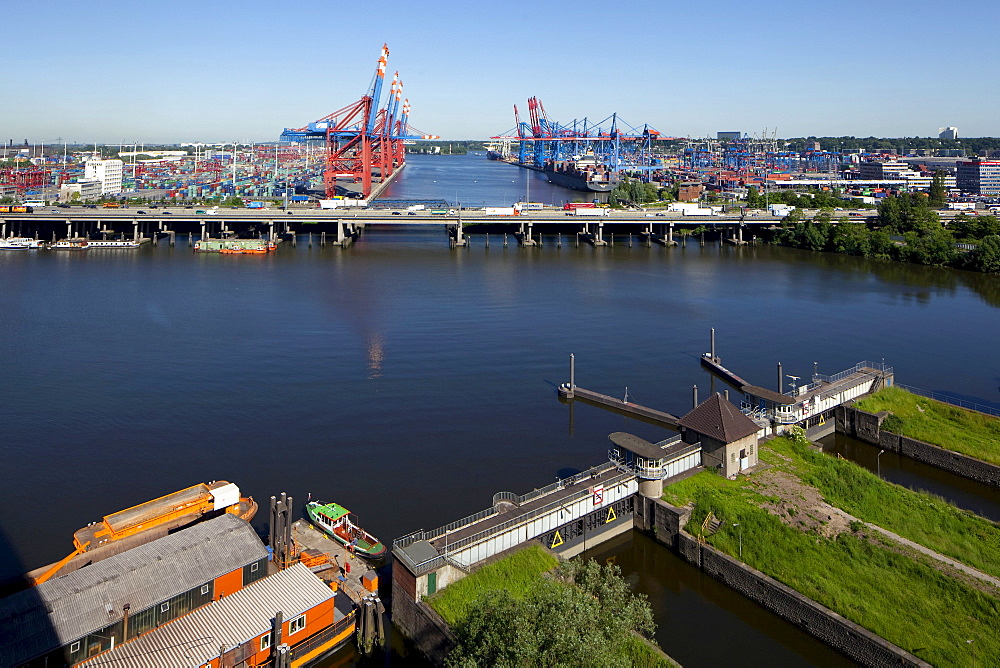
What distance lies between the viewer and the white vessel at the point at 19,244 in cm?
2719

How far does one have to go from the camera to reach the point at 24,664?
506cm

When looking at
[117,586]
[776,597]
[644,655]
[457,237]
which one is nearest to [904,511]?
[776,597]

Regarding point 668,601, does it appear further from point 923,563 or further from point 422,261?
point 422,261

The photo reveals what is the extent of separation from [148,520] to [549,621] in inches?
174

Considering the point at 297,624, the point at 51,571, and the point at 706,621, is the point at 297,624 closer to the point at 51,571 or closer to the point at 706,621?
the point at 51,571

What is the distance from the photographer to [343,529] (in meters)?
7.74

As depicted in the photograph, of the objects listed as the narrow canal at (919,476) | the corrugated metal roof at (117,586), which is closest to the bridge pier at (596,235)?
the narrow canal at (919,476)

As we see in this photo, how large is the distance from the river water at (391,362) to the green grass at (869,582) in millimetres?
506

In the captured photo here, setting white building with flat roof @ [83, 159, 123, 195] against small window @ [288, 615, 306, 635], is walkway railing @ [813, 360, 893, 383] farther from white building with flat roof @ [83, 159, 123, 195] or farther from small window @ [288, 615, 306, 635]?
white building with flat roof @ [83, 159, 123, 195]

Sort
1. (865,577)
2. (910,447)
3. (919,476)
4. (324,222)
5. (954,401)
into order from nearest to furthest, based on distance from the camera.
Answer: (865,577)
(919,476)
(910,447)
(954,401)
(324,222)

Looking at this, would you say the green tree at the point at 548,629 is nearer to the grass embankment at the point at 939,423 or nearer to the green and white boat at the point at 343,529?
the green and white boat at the point at 343,529

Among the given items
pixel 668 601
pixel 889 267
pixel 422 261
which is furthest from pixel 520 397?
pixel 889 267

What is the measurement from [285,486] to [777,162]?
82671 mm

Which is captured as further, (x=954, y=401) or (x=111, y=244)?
(x=111, y=244)
